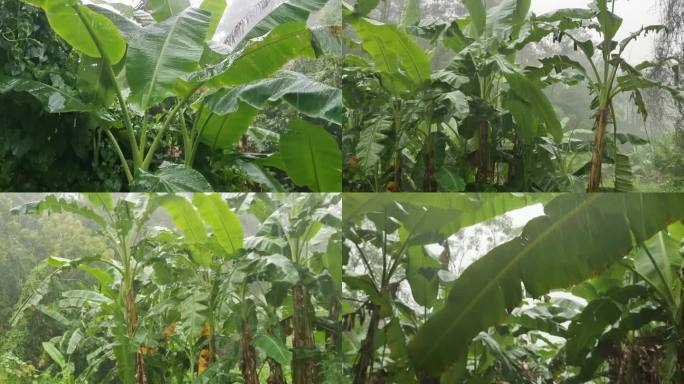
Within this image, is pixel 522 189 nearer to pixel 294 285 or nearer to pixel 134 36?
pixel 294 285

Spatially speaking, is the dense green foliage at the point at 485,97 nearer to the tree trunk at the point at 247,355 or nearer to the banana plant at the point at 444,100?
the banana plant at the point at 444,100

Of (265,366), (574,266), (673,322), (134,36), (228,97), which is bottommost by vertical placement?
(265,366)

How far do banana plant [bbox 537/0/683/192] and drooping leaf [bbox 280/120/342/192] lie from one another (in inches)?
33.2

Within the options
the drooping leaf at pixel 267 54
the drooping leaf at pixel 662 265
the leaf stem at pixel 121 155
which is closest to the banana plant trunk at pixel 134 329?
the leaf stem at pixel 121 155

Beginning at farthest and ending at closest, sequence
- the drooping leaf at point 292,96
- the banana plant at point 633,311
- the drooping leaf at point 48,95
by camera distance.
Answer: the banana plant at point 633,311, the drooping leaf at point 48,95, the drooping leaf at point 292,96

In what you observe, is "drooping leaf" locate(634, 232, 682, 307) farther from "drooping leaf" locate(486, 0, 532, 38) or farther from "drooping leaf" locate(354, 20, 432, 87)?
"drooping leaf" locate(354, 20, 432, 87)

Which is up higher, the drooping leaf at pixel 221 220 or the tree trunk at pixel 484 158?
the tree trunk at pixel 484 158

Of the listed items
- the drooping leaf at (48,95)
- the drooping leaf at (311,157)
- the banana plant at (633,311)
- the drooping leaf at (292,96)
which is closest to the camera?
the drooping leaf at (292,96)

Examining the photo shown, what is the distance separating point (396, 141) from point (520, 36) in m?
0.56

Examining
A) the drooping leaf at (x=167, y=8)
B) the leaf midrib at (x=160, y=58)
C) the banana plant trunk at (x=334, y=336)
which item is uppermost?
the drooping leaf at (x=167, y=8)

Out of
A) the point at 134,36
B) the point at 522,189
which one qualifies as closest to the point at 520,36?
the point at 522,189

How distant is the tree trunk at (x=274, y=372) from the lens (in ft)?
9.24

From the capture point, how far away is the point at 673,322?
2.94m

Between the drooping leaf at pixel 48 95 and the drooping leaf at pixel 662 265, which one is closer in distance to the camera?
the drooping leaf at pixel 48 95
